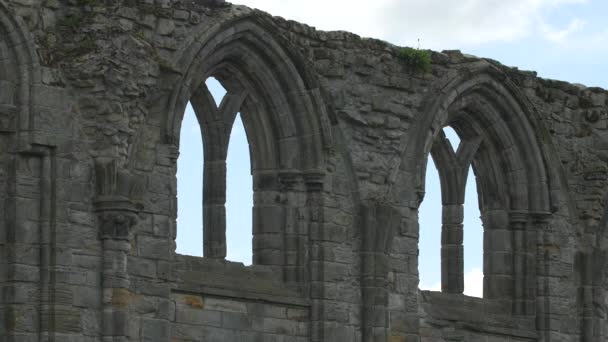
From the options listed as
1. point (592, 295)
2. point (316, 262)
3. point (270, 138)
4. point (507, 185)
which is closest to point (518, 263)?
point (507, 185)

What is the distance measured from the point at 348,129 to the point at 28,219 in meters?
5.47

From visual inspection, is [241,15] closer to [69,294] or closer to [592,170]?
[69,294]

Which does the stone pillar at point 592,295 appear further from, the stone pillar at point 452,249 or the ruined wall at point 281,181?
the stone pillar at point 452,249

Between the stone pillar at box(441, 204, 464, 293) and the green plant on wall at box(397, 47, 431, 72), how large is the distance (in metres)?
2.12

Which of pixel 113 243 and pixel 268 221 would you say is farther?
pixel 268 221

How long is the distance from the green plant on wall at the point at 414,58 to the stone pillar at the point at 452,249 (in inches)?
83.4

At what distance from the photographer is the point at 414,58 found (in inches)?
1254

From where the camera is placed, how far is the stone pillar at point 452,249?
32.8 meters

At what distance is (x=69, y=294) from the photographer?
27.0m

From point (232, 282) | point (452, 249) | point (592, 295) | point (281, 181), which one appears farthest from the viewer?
point (592, 295)

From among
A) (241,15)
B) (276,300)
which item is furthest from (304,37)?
(276,300)

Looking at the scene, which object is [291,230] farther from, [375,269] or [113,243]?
[113,243]

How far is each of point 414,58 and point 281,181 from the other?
2.74 m

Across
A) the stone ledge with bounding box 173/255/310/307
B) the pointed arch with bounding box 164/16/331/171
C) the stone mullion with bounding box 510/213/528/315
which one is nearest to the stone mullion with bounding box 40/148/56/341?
the stone ledge with bounding box 173/255/310/307
